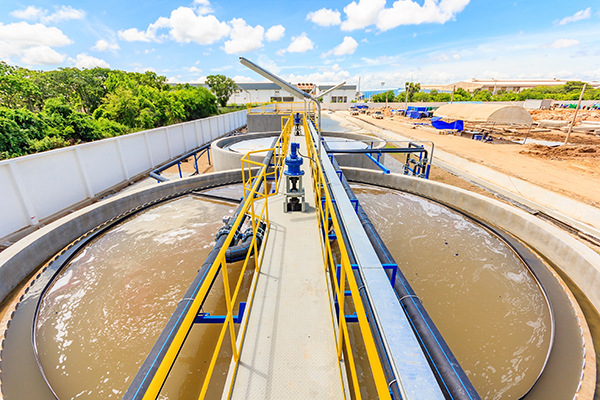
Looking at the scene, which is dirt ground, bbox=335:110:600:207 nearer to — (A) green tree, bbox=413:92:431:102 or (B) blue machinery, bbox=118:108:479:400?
(B) blue machinery, bbox=118:108:479:400

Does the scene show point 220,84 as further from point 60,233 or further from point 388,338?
point 388,338

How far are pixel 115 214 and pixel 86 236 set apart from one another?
1.03 m

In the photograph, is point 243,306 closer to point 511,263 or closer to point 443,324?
point 443,324

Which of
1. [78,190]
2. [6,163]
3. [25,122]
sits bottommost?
[78,190]

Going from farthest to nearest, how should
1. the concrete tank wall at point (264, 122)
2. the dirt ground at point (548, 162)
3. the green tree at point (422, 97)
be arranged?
the green tree at point (422, 97), the concrete tank wall at point (264, 122), the dirt ground at point (548, 162)

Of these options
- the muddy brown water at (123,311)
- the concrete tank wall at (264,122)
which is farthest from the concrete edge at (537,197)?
the concrete tank wall at (264,122)

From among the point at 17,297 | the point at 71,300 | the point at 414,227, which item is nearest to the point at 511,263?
the point at 414,227

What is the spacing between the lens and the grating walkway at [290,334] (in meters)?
2.07

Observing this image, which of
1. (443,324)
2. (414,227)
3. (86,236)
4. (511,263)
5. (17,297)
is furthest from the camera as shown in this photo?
(414,227)

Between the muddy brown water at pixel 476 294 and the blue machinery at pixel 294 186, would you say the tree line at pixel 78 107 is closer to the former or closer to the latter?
the blue machinery at pixel 294 186

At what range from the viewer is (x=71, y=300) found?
4.33 m

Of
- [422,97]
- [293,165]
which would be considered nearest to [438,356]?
[293,165]

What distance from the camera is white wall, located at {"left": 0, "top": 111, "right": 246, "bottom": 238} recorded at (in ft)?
21.0

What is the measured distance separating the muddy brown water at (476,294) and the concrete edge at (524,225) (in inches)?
19.2
